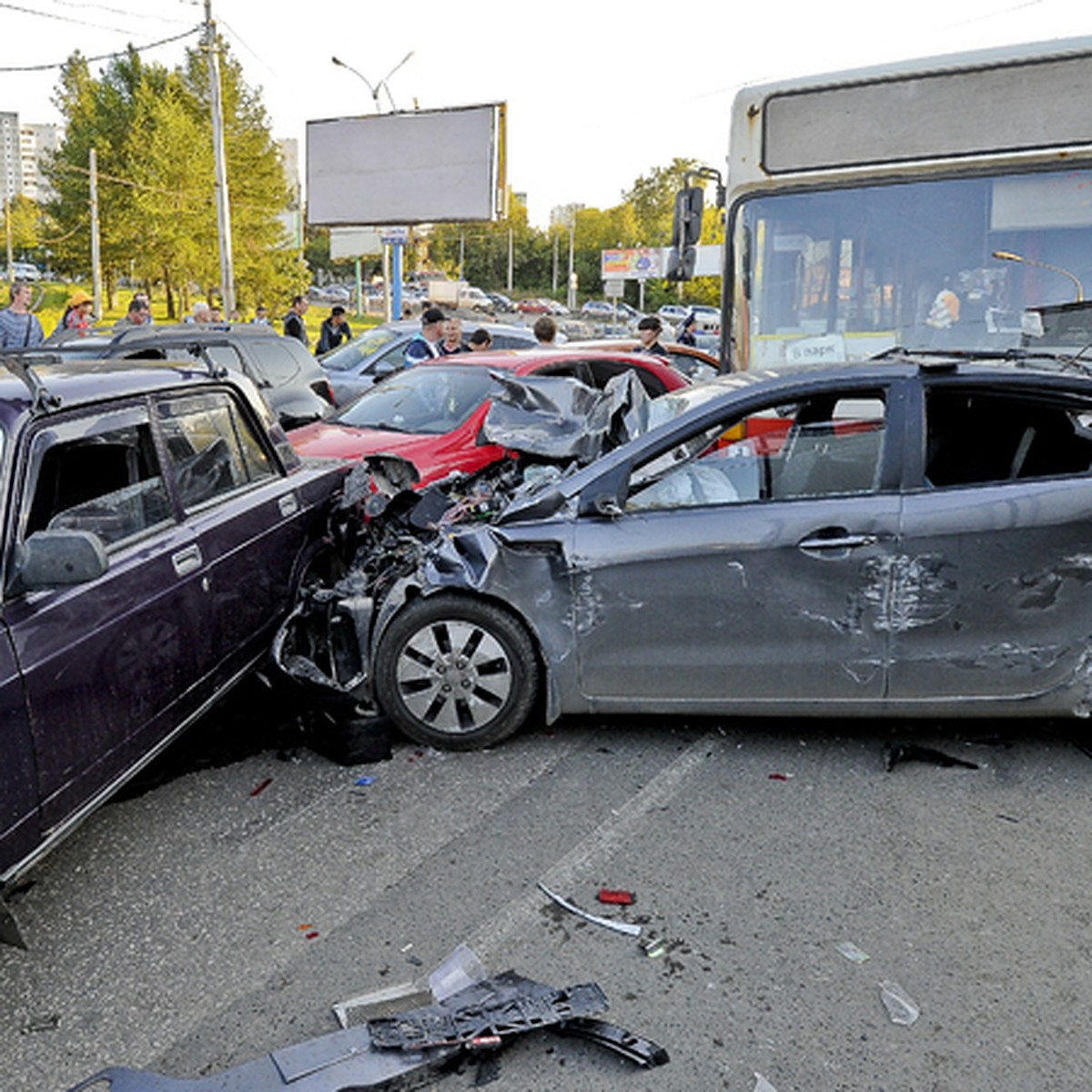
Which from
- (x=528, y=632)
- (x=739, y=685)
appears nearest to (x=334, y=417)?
(x=528, y=632)

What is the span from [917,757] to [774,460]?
1385 millimetres

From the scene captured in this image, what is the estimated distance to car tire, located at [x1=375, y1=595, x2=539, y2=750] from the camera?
4.31 metres

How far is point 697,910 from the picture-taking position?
3221 millimetres

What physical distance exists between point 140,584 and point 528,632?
1.58m

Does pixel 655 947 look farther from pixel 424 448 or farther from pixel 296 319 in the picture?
pixel 296 319

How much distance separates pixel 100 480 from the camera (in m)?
3.67

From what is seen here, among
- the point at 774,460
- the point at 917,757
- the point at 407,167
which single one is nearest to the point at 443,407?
the point at 774,460

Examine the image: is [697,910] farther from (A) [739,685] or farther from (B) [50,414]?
(B) [50,414]

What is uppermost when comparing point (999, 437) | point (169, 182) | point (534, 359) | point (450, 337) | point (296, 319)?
point (169, 182)

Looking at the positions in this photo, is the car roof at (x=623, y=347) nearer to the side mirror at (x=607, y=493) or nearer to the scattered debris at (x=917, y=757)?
the side mirror at (x=607, y=493)

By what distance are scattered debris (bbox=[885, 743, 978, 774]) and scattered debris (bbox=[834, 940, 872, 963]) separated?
4.11 ft

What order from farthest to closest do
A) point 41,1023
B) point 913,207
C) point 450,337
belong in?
point 450,337
point 913,207
point 41,1023

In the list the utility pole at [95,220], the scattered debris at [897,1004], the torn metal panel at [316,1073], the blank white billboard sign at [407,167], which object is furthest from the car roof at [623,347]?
the utility pole at [95,220]

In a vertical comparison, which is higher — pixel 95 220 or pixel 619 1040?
pixel 95 220
